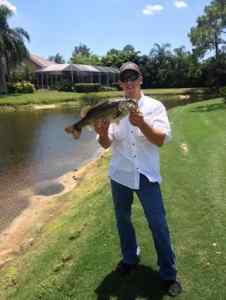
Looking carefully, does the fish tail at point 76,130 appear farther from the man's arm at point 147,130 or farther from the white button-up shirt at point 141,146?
the man's arm at point 147,130

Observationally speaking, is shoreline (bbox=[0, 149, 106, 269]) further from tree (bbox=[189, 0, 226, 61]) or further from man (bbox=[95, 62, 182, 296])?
tree (bbox=[189, 0, 226, 61])

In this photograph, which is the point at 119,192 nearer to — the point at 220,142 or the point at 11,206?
the point at 11,206

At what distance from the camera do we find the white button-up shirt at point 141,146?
383 cm

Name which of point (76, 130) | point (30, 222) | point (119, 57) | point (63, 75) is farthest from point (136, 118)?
point (119, 57)

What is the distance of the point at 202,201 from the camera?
678 centimetres

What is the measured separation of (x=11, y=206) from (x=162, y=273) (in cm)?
630

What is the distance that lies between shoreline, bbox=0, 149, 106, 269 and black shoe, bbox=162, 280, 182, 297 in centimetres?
304

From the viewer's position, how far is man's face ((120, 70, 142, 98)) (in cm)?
384

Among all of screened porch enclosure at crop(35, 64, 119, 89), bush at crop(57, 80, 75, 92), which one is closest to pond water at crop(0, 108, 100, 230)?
bush at crop(57, 80, 75, 92)

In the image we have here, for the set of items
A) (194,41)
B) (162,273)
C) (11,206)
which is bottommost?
(11,206)

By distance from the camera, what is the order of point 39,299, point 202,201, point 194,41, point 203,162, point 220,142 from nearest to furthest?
point 39,299 → point 202,201 → point 203,162 → point 220,142 → point 194,41

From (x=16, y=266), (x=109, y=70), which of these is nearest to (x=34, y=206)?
(x=16, y=266)

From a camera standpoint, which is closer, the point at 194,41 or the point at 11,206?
the point at 11,206

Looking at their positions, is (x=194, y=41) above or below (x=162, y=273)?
above
